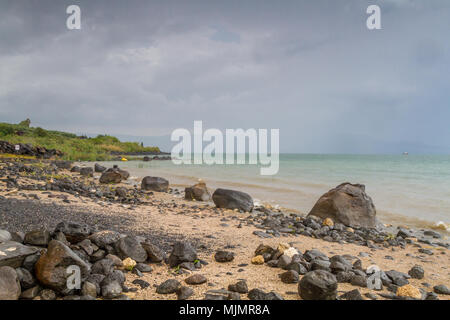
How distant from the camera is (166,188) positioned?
13688mm

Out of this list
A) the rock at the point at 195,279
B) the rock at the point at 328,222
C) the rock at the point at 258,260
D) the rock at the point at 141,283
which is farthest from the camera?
the rock at the point at 328,222

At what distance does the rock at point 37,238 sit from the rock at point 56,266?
72 cm

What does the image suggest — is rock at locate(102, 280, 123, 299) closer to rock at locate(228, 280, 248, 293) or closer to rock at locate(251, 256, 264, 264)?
rock at locate(228, 280, 248, 293)

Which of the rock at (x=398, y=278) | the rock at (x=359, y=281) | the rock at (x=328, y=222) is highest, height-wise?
the rock at (x=359, y=281)

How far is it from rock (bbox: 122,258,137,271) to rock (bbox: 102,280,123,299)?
2.15 feet

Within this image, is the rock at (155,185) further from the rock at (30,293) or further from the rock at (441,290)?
the rock at (441,290)

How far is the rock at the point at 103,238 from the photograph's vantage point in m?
4.05

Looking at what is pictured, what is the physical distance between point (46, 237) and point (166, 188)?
10.0m

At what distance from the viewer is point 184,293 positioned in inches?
123

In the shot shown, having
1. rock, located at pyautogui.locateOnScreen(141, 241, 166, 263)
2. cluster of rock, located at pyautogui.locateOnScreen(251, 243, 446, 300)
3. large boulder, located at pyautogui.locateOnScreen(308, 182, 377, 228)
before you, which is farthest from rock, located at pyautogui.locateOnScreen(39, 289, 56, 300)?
large boulder, located at pyautogui.locateOnScreen(308, 182, 377, 228)

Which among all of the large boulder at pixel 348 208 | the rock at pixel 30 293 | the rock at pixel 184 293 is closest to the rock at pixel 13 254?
the rock at pixel 30 293

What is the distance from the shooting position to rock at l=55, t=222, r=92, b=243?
13.1 feet

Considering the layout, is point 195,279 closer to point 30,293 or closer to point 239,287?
point 239,287
